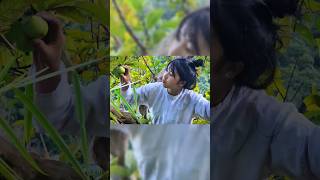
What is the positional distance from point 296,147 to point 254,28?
1.51 ft

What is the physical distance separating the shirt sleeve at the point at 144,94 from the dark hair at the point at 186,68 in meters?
0.09

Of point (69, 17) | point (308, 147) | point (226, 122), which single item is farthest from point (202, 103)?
point (69, 17)

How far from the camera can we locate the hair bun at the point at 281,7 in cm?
193

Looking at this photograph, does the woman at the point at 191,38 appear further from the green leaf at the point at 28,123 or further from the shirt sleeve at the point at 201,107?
the green leaf at the point at 28,123

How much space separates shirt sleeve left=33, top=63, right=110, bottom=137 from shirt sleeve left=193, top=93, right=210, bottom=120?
34 centimetres

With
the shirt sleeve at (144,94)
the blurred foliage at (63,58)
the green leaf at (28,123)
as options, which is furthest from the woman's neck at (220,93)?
the green leaf at (28,123)

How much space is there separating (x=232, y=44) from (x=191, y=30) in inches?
6.4

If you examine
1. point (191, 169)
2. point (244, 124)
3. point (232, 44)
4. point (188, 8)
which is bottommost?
point (191, 169)

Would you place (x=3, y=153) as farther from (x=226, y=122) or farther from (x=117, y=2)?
(x=226, y=122)

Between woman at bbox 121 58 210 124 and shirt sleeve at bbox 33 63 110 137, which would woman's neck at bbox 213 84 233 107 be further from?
shirt sleeve at bbox 33 63 110 137

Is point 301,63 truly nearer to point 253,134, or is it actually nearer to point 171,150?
point 253,134

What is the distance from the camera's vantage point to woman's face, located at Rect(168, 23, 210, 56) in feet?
6.33

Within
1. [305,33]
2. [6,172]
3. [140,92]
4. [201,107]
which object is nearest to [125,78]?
[140,92]

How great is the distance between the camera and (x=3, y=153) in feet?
6.63
